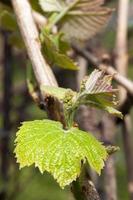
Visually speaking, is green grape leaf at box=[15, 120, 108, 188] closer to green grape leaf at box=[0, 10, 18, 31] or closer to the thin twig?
the thin twig

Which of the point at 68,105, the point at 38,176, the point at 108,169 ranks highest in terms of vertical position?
the point at 68,105

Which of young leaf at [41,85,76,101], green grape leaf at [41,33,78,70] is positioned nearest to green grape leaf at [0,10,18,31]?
green grape leaf at [41,33,78,70]

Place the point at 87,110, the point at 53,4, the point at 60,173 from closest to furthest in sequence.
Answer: the point at 60,173, the point at 53,4, the point at 87,110

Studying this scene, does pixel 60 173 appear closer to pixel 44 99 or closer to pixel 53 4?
pixel 44 99

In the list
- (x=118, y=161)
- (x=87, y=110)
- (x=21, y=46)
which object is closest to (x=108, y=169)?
(x=87, y=110)

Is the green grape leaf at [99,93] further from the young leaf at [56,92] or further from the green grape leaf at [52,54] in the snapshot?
the green grape leaf at [52,54]
